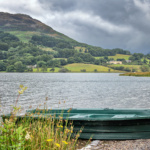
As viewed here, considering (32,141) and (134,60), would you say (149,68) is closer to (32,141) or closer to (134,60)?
(134,60)

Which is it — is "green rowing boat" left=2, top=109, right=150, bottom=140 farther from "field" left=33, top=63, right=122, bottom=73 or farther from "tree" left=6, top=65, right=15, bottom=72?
"tree" left=6, top=65, right=15, bottom=72

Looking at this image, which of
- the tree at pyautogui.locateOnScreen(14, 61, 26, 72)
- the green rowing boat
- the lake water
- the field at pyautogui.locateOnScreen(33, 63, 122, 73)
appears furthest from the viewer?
the field at pyautogui.locateOnScreen(33, 63, 122, 73)

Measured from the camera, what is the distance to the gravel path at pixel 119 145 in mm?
7406

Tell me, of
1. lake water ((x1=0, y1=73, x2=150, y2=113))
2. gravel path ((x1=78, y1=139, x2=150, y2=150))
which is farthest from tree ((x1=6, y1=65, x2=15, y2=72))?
gravel path ((x1=78, y1=139, x2=150, y2=150))

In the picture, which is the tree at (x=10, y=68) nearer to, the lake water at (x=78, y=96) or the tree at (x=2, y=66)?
the tree at (x=2, y=66)

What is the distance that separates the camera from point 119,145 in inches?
306

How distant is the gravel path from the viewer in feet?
24.3

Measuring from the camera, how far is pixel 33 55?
192 metres

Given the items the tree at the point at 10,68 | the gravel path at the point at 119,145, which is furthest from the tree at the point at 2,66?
the gravel path at the point at 119,145

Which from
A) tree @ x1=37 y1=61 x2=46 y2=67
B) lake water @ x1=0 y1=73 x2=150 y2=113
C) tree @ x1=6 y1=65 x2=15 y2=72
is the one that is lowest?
lake water @ x1=0 y1=73 x2=150 y2=113

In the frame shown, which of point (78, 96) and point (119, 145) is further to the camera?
point (78, 96)

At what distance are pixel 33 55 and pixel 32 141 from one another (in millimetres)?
189690

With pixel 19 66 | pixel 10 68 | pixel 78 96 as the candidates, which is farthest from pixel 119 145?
pixel 19 66

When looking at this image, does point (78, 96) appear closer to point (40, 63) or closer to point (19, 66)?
point (19, 66)
